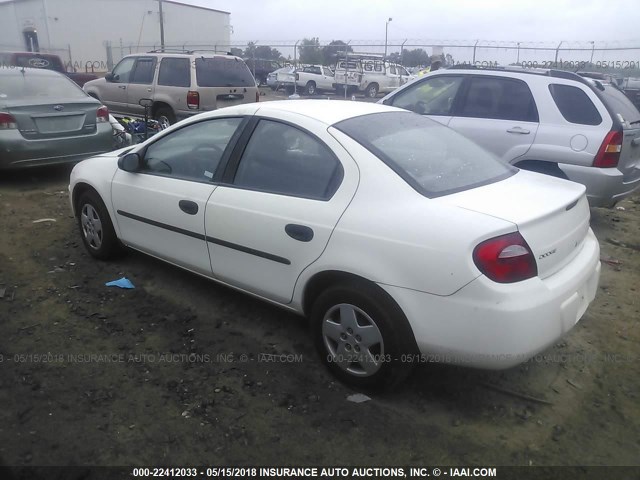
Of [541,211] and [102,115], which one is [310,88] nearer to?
[102,115]

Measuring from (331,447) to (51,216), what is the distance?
15.8 ft

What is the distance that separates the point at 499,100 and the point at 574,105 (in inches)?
30.6

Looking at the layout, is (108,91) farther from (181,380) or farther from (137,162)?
(181,380)

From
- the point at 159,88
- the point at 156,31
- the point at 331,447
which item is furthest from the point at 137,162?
the point at 156,31

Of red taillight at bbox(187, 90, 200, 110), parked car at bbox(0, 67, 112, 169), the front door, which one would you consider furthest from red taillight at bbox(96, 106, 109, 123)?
the front door

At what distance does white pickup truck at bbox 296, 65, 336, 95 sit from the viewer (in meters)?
25.9

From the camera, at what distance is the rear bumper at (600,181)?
5195 mm

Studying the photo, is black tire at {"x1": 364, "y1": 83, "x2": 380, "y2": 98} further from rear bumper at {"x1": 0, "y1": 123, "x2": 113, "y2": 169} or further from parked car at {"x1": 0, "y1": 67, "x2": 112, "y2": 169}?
rear bumper at {"x1": 0, "y1": 123, "x2": 113, "y2": 169}

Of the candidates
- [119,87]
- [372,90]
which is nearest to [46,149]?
[119,87]

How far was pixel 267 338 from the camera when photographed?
3607 millimetres

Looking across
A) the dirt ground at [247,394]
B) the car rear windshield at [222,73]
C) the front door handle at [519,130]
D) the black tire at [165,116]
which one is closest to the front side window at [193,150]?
the dirt ground at [247,394]

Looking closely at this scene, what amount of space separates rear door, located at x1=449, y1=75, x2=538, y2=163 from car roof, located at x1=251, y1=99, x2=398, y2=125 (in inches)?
96.4

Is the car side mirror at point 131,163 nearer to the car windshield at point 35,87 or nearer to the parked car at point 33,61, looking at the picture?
the car windshield at point 35,87

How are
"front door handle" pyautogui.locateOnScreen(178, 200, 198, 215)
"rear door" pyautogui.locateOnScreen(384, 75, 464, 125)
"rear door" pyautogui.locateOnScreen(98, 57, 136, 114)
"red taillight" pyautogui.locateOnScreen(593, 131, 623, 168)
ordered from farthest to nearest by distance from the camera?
"rear door" pyautogui.locateOnScreen(98, 57, 136, 114), "rear door" pyautogui.locateOnScreen(384, 75, 464, 125), "red taillight" pyautogui.locateOnScreen(593, 131, 623, 168), "front door handle" pyautogui.locateOnScreen(178, 200, 198, 215)
